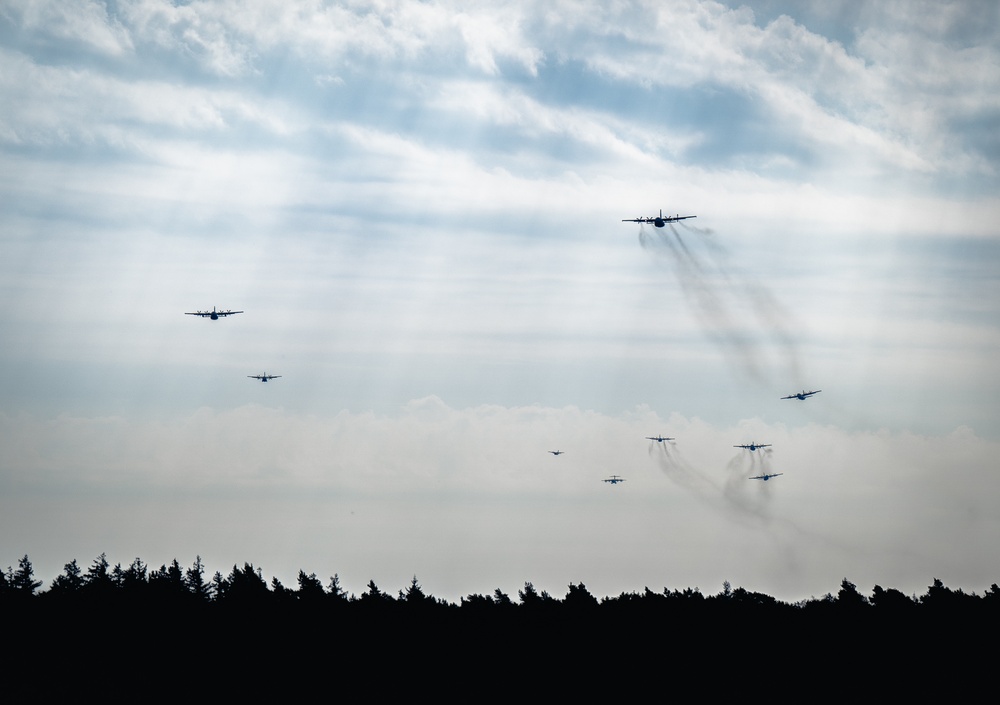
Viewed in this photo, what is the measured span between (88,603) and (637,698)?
10362cm

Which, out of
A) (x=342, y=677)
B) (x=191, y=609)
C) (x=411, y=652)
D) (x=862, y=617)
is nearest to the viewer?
(x=342, y=677)

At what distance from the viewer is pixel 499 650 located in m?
160

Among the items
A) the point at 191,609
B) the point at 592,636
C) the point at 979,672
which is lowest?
the point at 979,672

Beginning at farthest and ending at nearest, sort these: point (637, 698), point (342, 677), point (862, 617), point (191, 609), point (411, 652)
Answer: point (191, 609), point (862, 617), point (411, 652), point (342, 677), point (637, 698)

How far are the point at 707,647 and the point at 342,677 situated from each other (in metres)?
51.4

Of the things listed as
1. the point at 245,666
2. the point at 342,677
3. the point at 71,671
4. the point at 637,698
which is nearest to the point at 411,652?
the point at 342,677

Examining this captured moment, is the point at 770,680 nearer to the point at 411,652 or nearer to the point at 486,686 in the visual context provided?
the point at 486,686

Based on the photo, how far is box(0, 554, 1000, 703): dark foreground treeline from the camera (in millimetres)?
142500

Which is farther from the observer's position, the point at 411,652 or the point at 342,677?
the point at 411,652

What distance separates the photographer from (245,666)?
154 m

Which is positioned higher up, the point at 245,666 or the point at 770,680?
the point at 245,666

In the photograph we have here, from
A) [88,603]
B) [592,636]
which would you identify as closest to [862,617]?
[592,636]

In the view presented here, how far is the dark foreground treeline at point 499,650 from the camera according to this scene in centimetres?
14250

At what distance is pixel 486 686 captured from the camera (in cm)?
14588
